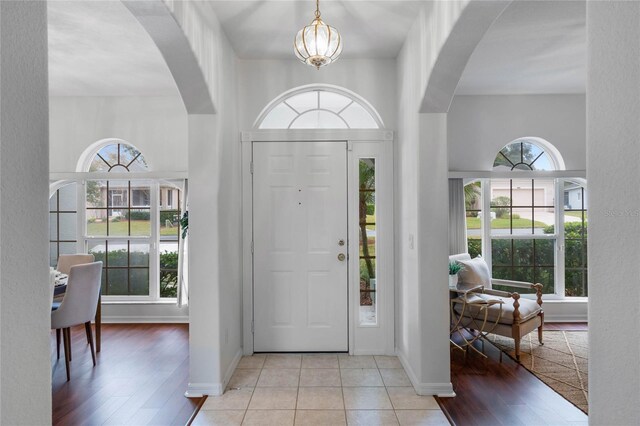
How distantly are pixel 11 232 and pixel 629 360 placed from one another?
1.43 metres

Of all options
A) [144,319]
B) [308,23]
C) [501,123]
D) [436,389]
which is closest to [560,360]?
[436,389]

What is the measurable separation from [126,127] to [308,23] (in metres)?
3.02

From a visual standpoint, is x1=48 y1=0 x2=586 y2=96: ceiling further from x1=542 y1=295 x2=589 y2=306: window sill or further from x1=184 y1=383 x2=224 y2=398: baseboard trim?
x1=184 y1=383 x2=224 y2=398: baseboard trim

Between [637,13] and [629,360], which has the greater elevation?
[637,13]

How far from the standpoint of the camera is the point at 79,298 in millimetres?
3566

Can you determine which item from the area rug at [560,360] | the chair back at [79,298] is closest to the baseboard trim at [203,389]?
the chair back at [79,298]

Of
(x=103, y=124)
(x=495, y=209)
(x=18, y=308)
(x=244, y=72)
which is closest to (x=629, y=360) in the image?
(x=18, y=308)

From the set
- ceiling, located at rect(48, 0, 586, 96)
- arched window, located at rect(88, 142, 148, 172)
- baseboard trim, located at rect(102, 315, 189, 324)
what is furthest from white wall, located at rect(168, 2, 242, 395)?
arched window, located at rect(88, 142, 148, 172)

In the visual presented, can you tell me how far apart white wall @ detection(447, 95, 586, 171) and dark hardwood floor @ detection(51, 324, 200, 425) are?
12.9ft

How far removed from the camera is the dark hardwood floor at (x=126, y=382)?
2.77m

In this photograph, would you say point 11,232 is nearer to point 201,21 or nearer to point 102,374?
point 201,21

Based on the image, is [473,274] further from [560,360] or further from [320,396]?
[320,396]

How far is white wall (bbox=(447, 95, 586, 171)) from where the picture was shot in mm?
5027

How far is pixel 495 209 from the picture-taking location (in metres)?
5.27
